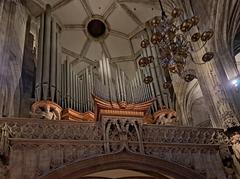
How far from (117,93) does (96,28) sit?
7.07 metres

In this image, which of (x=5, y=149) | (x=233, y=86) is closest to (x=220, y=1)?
(x=233, y=86)

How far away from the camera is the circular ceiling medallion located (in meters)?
15.5

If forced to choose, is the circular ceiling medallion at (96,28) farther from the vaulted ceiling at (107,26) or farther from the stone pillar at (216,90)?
the stone pillar at (216,90)

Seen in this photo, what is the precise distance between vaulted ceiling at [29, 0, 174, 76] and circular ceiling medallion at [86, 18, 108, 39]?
0.11 meters

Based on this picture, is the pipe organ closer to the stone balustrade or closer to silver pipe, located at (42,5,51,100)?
silver pipe, located at (42,5,51,100)

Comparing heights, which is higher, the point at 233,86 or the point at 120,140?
the point at 233,86

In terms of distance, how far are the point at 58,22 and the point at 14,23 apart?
3571mm

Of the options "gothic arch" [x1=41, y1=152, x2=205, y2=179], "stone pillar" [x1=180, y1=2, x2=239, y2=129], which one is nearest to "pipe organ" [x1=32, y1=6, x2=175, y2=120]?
"stone pillar" [x1=180, y1=2, x2=239, y2=129]

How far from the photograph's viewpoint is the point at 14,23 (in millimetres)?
11719

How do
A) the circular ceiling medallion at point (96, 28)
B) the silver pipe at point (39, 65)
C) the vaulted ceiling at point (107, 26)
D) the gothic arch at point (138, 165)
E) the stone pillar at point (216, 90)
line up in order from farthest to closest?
the circular ceiling medallion at point (96, 28) → the vaulted ceiling at point (107, 26) → the silver pipe at point (39, 65) → the stone pillar at point (216, 90) → the gothic arch at point (138, 165)

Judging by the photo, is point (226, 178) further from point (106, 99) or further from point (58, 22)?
point (58, 22)

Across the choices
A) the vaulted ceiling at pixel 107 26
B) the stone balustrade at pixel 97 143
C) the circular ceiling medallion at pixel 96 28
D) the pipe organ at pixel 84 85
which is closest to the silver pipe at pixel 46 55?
the pipe organ at pixel 84 85

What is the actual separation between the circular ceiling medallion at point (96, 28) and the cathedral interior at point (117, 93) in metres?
0.05

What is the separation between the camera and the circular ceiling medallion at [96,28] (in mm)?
15538
